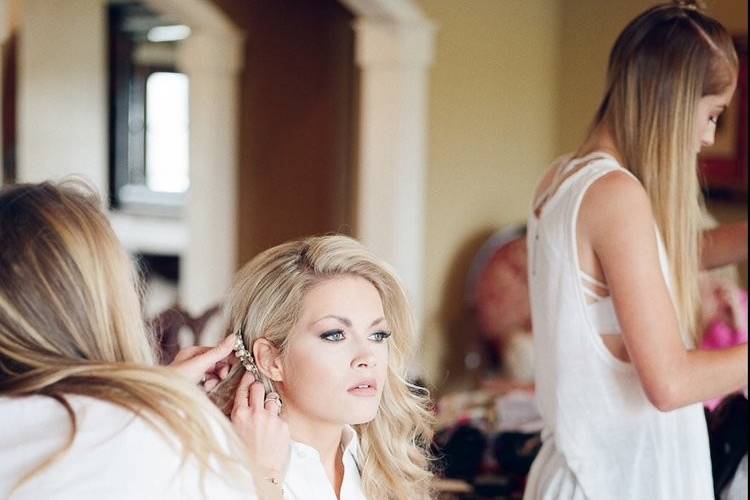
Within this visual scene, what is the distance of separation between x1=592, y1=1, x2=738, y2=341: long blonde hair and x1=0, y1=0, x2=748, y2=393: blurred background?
263cm

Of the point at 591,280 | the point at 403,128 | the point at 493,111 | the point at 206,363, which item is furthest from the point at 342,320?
the point at 493,111

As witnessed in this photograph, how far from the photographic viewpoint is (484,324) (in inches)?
205

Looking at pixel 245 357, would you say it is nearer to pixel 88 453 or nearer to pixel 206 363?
pixel 206 363

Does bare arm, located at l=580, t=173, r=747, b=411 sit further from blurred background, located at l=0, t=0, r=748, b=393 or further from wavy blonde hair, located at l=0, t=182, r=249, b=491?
blurred background, located at l=0, t=0, r=748, b=393

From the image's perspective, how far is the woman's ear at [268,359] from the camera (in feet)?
6.22

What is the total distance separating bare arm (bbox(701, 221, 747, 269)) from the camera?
2.46m

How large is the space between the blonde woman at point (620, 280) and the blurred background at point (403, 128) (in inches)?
105

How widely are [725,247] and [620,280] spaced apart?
23.5 inches

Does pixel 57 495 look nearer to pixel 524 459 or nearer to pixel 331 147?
pixel 524 459

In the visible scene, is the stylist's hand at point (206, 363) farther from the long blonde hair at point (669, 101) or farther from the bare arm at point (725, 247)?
the bare arm at point (725, 247)

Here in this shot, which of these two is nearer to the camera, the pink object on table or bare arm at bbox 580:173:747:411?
bare arm at bbox 580:173:747:411

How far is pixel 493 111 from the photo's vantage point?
5387 millimetres

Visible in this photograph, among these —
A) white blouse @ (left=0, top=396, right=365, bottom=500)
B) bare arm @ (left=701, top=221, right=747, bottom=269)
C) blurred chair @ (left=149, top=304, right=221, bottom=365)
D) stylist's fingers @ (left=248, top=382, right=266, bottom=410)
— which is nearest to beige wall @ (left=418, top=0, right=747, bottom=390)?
blurred chair @ (left=149, top=304, right=221, bottom=365)

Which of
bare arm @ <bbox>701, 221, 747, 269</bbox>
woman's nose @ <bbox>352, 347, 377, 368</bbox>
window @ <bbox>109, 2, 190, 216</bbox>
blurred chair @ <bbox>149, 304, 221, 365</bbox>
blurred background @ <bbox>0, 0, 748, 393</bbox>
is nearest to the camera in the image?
woman's nose @ <bbox>352, 347, 377, 368</bbox>
